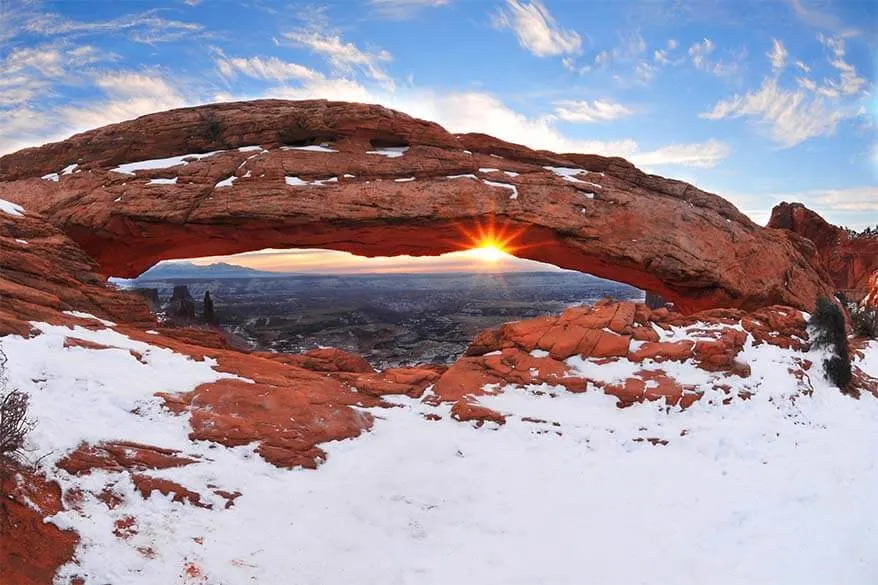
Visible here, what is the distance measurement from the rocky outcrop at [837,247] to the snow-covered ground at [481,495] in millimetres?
25195

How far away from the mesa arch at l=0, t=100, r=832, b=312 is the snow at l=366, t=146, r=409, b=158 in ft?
0.13

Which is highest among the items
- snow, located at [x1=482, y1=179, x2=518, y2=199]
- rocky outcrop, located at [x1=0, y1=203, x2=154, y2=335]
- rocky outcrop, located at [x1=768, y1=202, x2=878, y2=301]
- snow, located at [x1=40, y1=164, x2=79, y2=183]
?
rocky outcrop, located at [x1=768, y1=202, x2=878, y2=301]

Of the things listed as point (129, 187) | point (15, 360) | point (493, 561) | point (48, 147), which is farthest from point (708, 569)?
point (48, 147)

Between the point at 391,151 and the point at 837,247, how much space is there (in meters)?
38.4

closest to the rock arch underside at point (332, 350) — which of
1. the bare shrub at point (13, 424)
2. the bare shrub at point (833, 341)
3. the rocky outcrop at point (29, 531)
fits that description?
the rocky outcrop at point (29, 531)

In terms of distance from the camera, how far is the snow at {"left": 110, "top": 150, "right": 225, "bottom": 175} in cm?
1677

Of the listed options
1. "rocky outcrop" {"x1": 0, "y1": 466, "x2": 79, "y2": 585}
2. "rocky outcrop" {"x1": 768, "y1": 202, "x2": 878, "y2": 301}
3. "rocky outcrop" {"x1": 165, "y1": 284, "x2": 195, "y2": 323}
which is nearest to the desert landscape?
"rocky outcrop" {"x1": 0, "y1": 466, "x2": 79, "y2": 585}

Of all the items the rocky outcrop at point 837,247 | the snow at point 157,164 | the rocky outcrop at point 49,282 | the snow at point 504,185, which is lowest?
the rocky outcrop at point 49,282

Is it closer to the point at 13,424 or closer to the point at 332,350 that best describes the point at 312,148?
the point at 332,350

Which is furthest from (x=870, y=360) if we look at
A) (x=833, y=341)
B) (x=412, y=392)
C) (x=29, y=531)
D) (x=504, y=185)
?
(x=29, y=531)

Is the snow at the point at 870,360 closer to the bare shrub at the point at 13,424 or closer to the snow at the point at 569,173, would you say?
the snow at the point at 569,173

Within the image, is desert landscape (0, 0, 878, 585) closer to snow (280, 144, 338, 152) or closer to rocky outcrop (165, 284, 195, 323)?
snow (280, 144, 338, 152)

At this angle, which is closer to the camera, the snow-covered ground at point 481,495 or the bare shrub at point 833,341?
the snow-covered ground at point 481,495

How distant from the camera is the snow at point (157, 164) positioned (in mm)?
16766
